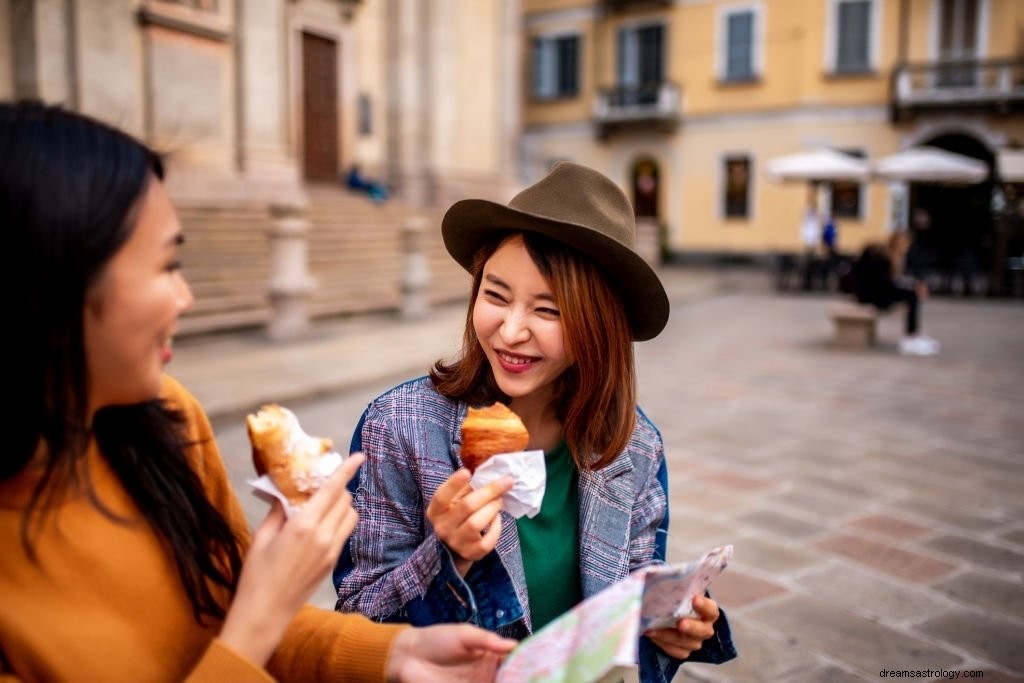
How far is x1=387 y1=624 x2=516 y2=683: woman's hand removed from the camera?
136 centimetres

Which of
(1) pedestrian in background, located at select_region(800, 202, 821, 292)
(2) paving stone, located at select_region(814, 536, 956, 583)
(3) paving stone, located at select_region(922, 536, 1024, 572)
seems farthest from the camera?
(1) pedestrian in background, located at select_region(800, 202, 821, 292)

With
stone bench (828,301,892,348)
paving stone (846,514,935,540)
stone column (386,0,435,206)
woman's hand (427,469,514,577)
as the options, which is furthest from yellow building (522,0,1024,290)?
woman's hand (427,469,514,577)

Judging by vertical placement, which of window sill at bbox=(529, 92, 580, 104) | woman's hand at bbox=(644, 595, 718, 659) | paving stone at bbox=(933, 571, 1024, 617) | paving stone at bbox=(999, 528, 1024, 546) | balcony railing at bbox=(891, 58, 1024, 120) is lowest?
paving stone at bbox=(999, 528, 1024, 546)

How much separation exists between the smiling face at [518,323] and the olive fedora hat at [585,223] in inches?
3.1

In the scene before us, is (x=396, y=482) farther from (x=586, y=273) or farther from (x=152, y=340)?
(x=152, y=340)

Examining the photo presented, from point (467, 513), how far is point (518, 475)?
5.0 inches

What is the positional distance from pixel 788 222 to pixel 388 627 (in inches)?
992

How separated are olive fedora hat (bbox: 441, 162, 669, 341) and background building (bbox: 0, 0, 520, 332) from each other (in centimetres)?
537

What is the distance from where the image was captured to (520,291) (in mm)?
1734

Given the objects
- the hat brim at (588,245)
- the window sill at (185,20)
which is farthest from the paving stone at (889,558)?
the window sill at (185,20)

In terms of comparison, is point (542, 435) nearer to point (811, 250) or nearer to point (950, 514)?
point (950, 514)

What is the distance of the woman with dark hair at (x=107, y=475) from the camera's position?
1.02 m

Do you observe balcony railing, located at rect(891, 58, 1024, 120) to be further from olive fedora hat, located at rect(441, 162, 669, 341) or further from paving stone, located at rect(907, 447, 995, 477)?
olive fedora hat, located at rect(441, 162, 669, 341)

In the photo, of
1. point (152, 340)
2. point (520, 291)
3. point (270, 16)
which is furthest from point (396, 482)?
point (270, 16)
